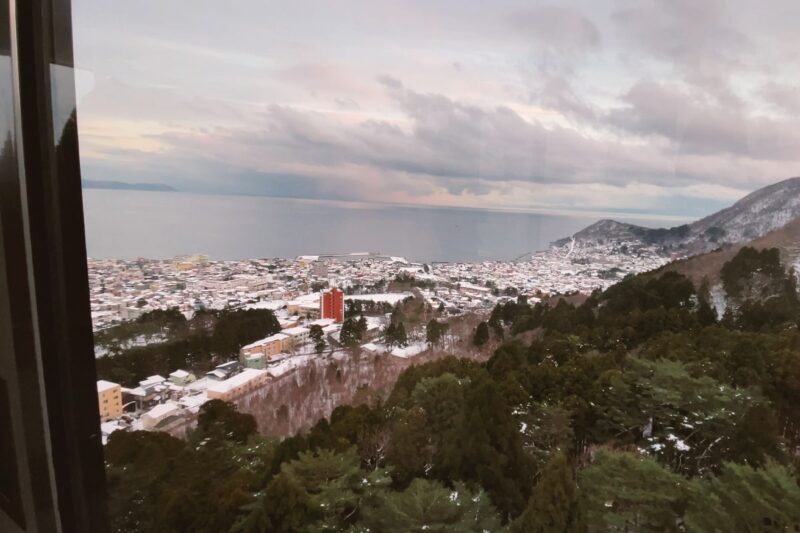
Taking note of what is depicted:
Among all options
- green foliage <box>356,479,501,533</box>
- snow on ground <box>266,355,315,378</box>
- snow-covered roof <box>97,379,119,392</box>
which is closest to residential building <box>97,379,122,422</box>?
snow-covered roof <box>97,379,119,392</box>

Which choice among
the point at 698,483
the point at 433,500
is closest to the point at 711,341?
the point at 698,483

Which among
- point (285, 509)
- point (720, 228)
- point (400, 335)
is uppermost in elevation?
point (720, 228)

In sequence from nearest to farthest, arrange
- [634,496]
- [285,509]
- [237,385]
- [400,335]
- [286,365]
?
[634,496] → [285,509] → [237,385] → [286,365] → [400,335]

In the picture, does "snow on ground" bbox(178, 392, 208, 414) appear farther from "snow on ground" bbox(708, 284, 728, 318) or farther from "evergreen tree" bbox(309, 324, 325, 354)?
"snow on ground" bbox(708, 284, 728, 318)

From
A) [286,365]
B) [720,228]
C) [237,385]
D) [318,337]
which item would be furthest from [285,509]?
[720,228]

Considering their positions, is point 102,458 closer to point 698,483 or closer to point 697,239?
point 698,483

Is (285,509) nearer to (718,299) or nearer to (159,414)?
(159,414)

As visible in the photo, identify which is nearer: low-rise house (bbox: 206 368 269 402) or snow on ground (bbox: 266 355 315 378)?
low-rise house (bbox: 206 368 269 402)
